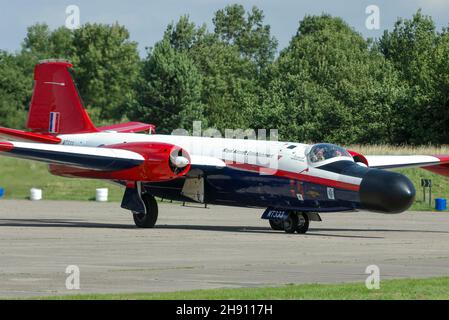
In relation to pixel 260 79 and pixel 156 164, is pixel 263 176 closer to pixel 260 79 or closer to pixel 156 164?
pixel 156 164

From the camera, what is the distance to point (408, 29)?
131 m

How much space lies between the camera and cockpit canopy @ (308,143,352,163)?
30.8m

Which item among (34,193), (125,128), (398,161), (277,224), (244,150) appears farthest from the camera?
(34,193)

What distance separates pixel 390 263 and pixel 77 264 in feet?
21.6

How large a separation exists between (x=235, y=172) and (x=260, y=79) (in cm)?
8483

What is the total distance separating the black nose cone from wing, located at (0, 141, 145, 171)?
7.11 meters

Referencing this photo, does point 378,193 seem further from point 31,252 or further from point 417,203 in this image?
point 417,203

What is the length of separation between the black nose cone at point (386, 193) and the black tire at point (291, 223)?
3.11 m

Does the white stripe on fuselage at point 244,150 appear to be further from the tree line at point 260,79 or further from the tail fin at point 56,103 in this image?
the tree line at point 260,79

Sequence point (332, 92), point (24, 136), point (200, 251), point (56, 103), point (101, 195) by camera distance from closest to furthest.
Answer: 1. point (200, 251)
2. point (24, 136)
3. point (56, 103)
4. point (101, 195)
5. point (332, 92)

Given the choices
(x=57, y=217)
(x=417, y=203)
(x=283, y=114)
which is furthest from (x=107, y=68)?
(x=57, y=217)

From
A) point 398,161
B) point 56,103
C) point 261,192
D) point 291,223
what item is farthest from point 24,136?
point 398,161

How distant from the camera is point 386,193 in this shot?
1133 inches

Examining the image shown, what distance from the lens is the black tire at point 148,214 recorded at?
3378 cm
